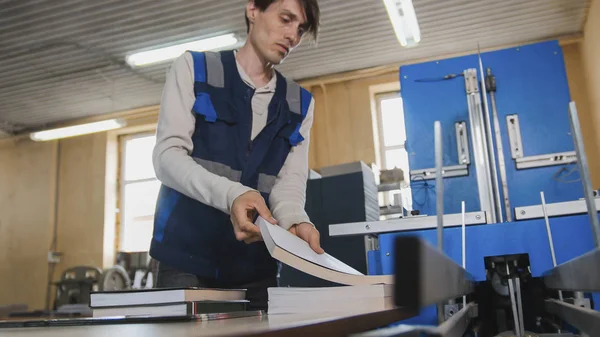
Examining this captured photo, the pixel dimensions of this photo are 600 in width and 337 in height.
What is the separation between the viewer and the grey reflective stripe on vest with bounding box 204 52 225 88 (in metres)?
1.21

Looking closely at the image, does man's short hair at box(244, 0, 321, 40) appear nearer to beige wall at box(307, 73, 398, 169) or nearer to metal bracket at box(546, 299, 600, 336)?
metal bracket at box(546, 299, 600, 336)

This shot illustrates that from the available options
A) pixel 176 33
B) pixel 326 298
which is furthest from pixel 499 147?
pixel 176 33

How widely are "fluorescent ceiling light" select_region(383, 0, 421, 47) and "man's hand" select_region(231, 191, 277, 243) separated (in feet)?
9.37

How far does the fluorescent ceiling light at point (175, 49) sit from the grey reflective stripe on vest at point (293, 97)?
3626 millimetres

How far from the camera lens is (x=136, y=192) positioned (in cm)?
707

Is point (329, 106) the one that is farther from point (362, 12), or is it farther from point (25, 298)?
point (25, 298)

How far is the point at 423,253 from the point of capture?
1.02 feet

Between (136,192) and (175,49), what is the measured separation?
2.77m

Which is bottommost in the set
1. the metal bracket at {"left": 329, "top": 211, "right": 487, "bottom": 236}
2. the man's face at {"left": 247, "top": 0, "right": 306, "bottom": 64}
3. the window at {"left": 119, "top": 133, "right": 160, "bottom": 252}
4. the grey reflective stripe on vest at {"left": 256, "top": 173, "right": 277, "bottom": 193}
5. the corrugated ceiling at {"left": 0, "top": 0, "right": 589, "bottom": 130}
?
the metal bracket at {"left": 329, "top": 211, "right": 487, "bottom": 236}

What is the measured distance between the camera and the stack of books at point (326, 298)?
0.61 m

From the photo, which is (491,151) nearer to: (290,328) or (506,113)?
(506,113)

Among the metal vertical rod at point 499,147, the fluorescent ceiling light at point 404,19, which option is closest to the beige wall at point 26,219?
the fluorescent ceiling light at point 404,19

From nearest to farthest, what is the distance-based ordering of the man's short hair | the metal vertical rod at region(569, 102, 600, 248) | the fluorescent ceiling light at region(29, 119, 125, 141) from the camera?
the metal vertical rod at region(569, 102, 600, 248) → the man's short hair → the fluorescent ceiling light at region(29, 119, 125, 141)

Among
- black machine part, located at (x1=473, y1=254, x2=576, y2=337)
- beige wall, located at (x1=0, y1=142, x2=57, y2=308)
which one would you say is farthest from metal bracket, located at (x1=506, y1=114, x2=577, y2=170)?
beige wall, located at (x1=0, y1=142, x2=57, y2=308)
